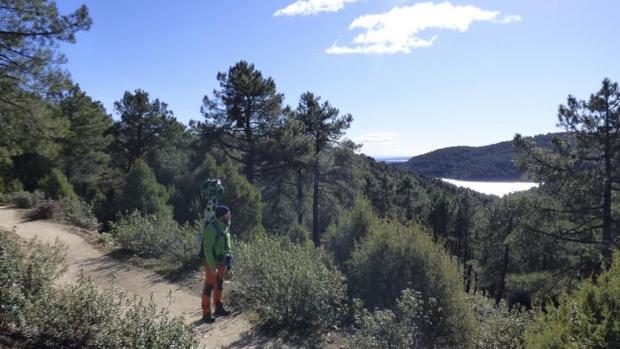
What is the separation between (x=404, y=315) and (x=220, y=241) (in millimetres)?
3076

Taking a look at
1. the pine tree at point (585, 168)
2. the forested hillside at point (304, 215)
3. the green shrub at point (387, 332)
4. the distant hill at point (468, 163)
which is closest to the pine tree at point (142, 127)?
the forested hillside at point (304, 215)

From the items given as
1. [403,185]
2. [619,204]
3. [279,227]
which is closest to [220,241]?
[619,204]

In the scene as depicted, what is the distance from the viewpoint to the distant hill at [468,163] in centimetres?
13275

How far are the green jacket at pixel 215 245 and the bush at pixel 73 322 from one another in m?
2.12

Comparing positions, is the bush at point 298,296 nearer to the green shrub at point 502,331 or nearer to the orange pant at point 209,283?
the orange pant at point 209,283

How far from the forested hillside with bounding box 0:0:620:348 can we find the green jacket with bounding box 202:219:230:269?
0.85m

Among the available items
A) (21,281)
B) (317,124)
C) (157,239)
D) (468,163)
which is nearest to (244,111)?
(317,124)

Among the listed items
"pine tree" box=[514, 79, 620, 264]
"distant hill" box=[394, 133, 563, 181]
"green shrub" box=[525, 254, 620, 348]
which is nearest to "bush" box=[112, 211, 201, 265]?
"green shrub" box=[525, 254, 620, 348]

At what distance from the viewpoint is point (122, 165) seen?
32.0 metres

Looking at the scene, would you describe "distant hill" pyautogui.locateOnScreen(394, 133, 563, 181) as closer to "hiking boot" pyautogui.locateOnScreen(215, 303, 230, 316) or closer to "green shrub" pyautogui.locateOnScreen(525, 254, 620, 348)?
"hiking boot" pyautogui.locateOnScreen(215, 303, 230, 316)

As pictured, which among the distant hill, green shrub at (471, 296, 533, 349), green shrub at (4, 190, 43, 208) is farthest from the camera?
the distant hill

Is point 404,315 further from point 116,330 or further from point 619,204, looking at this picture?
point 619,204

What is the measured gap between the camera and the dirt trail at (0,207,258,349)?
20.9 feet

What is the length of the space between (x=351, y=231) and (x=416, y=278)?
2.46m
